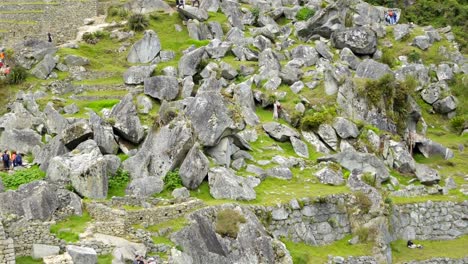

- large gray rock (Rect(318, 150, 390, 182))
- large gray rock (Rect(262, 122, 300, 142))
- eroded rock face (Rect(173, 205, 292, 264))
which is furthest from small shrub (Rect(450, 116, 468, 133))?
eroded rock face (Rect(173, 205, 292, 264))

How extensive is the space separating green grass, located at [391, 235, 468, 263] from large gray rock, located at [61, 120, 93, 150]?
521 inches

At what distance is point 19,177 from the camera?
93.4 feet

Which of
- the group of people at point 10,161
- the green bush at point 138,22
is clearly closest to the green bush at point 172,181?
the group of people at point 10,161

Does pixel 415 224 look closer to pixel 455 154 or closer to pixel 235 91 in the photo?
pixel 455 154

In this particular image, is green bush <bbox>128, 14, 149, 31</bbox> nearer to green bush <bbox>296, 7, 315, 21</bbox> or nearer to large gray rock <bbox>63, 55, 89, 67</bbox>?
large gray rock <bbox>63, 55, 89, 67</bbox>

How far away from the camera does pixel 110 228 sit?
23594mm

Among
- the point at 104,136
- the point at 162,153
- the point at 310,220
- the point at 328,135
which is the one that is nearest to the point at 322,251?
the point at 310,220

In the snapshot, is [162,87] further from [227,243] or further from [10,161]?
[227,243]

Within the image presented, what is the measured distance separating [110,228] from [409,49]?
3184 cm

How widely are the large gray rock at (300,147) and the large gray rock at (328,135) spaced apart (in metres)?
1.48

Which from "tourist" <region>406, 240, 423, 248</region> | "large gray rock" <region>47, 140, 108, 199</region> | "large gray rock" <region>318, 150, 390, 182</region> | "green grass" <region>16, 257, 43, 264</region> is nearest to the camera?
"green grass" <region>16, 257, 43, 264</region>

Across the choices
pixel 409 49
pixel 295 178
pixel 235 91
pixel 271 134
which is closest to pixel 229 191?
pixel 295 178

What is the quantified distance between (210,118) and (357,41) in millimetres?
19476

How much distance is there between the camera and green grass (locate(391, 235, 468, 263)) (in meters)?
30.6
